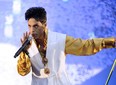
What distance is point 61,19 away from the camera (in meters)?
2.82

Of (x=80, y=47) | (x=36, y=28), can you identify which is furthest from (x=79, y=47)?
(x=36, y=28)

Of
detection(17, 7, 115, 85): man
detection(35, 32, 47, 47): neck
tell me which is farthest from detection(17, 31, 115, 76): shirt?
detection(35, 32, 47, 47): neck

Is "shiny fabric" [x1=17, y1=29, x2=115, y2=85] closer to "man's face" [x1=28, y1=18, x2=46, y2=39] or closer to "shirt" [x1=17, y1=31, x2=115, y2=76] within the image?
"shirt" [x1=17, y1=31, x2=115, y2=76]

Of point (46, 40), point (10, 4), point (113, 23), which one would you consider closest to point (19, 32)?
point (10, 4)

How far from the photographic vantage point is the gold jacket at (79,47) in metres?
2.18

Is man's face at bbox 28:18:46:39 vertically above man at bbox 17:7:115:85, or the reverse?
man's face at bbox 28:18:46:39

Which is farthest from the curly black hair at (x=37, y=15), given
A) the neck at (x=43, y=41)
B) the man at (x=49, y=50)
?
the neck at (x=43, y=41)

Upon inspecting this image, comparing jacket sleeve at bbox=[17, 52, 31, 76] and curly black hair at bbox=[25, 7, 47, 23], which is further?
curly black hair at bbox=[25, 7, 47, 23]

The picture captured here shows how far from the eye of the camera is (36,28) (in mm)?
2285

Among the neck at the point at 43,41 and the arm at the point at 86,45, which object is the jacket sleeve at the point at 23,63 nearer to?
the neck at the point at 43,41

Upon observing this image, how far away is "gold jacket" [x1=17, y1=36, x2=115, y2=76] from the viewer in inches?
85.8

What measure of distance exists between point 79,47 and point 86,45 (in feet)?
0.16

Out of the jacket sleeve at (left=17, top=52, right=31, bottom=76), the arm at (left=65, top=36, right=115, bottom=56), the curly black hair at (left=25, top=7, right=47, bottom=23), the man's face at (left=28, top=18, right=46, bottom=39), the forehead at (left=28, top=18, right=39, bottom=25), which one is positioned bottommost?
the jacket sleeve at (left=17, top=52, right=31, bottom=76)

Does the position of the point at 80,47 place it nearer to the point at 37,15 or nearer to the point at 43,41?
the point at 43,41
